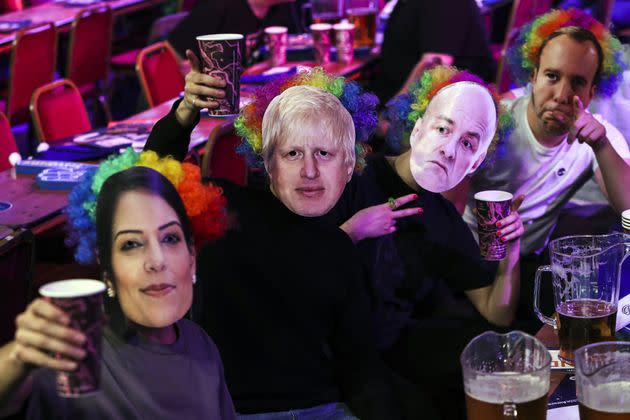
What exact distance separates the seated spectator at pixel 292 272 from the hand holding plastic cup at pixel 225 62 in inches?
1.7

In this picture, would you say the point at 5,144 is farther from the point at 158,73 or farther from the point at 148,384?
the point at 148,384

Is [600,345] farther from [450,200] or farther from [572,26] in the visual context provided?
[572,26]

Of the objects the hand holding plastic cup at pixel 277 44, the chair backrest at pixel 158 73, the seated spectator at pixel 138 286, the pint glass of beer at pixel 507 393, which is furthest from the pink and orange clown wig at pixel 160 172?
the hand holding plastic cup at pixel 277 44

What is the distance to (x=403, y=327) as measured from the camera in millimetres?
2820

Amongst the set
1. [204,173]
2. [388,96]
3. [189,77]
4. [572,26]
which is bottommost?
[388,96]

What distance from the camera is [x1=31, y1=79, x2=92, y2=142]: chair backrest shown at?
4406mm

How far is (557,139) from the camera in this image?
3270mm

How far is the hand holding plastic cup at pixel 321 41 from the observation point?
5702mm

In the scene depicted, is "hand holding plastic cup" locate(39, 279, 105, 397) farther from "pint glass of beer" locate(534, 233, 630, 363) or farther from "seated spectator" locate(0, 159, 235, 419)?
"pint glass of beer" locate(534, 233, 630, 363)

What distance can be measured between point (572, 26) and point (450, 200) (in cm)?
75

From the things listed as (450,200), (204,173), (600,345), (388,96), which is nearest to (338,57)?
(388,96)

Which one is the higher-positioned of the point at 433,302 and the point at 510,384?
the point at 510,384

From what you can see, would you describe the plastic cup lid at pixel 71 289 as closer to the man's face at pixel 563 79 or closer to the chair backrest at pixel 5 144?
the man's face at pixel 563 79

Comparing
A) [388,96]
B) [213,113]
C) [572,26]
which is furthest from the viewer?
[388,96]
